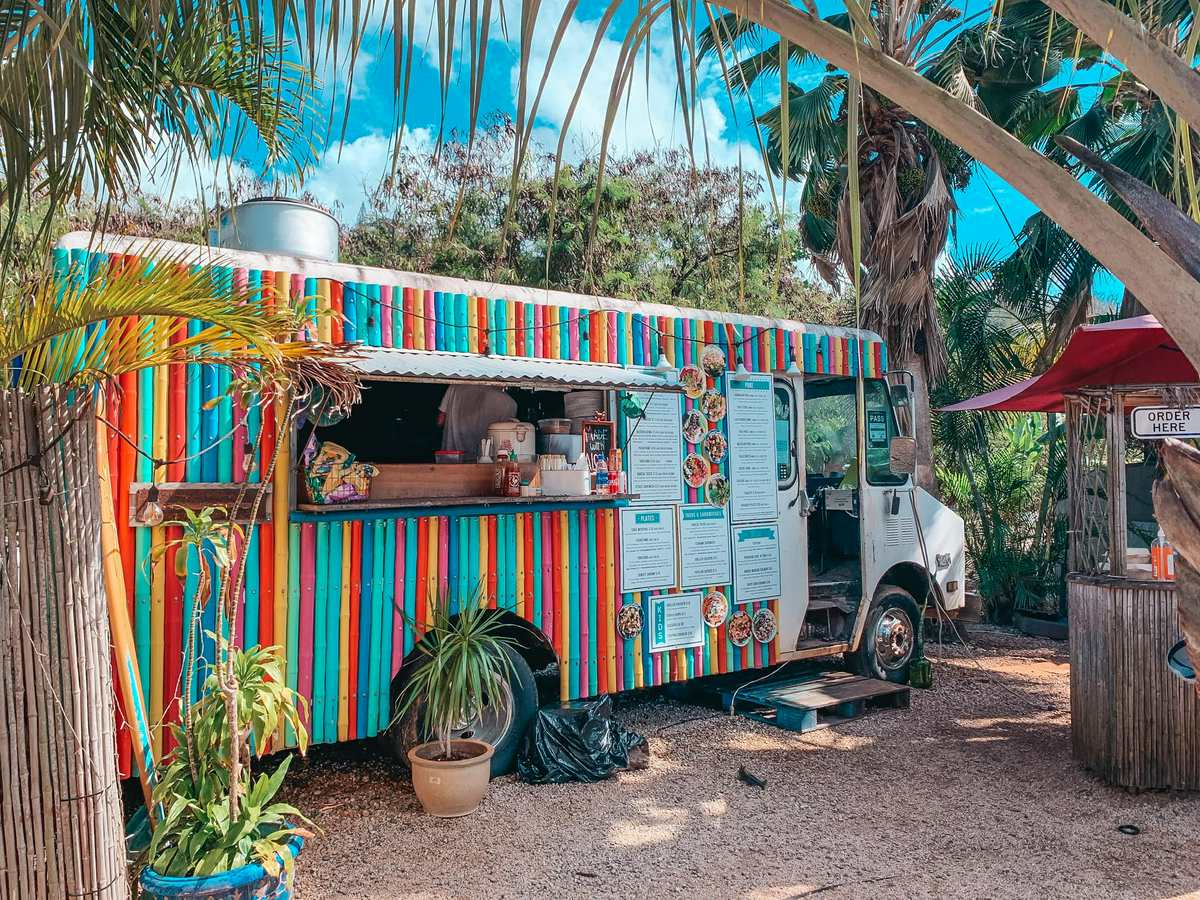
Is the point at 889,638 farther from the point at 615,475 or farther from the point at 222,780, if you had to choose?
the point at 222,780

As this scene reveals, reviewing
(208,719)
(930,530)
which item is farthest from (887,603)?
(208,719)

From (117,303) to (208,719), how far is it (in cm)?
163

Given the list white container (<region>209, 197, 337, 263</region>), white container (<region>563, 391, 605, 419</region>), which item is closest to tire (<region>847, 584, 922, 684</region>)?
white container (<region>563, 391, 605, 419</region>)

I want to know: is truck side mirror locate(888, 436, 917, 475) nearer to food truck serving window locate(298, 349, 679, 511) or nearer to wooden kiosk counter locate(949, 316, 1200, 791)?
wooden kiosk counter locate(949, 316, 1200, 791)

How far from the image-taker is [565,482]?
216 inches

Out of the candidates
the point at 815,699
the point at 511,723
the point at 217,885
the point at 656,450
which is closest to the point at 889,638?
the point at 815,699

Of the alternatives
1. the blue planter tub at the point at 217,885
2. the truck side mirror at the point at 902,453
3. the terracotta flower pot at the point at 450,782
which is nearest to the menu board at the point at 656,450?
the truck side mirror at the point at 902,453

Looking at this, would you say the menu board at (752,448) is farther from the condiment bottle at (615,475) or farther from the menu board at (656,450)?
the condiment bottle at (615,475)

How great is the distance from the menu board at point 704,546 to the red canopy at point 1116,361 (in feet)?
7.22

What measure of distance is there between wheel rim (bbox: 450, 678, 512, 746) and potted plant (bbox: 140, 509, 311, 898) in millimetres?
1426

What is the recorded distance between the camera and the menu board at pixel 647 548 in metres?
5.92

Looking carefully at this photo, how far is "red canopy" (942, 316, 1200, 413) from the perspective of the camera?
203 inches

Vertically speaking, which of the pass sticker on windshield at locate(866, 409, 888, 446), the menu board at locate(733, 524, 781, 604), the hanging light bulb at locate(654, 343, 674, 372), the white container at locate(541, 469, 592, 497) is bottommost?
the menu board at locate(733, 524, 781, 604)

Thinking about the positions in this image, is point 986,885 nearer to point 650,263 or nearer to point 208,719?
point 208,719
